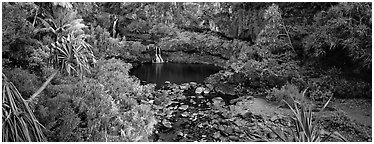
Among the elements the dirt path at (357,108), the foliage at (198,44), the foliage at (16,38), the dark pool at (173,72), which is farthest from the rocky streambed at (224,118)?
the foliage at (198,44)

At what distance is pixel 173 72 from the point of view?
45.8 ft

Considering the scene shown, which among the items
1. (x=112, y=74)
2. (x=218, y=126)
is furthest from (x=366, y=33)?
(x=112, y=74)

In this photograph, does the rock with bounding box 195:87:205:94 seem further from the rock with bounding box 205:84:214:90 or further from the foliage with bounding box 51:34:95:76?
the foliage with bounding box 51:34:95:76

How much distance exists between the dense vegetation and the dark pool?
109 cm

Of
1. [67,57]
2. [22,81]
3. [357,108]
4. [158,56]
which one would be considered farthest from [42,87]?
[158,56]

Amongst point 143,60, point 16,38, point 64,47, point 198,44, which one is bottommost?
point 143,60

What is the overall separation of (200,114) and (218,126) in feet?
3.02

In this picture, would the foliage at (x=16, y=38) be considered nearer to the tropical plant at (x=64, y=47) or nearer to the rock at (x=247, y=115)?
the tropical plant at (x=64, y=47)

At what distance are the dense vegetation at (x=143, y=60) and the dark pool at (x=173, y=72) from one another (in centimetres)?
109

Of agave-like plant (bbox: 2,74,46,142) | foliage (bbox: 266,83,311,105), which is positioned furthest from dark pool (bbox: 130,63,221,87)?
agave-like plant (bbox: 2,74,46,142)

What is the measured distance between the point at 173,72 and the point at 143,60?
10.8 feet

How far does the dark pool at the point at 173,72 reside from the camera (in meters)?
12.2

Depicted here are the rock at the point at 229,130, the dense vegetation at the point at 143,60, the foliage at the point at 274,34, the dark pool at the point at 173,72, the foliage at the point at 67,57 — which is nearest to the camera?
the dense vegetation at the point at 143,60

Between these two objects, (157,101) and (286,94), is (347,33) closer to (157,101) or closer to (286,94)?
(286,94)
